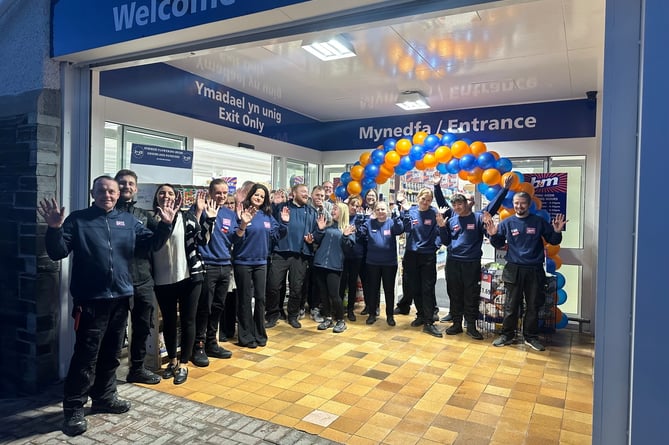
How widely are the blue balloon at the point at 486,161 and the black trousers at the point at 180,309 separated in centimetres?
335

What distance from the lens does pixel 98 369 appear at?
2.99 metres

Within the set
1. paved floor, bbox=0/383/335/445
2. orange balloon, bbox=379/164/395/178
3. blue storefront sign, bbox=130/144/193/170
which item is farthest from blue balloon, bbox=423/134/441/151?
paved floor, bbox=0/383/335/445

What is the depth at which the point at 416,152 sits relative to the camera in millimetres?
5688

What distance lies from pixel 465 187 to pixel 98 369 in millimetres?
5572

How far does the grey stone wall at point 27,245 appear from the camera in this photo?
3293mm

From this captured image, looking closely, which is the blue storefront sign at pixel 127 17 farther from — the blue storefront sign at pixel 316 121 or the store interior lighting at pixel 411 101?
the store interior lighting at pixel 411 101

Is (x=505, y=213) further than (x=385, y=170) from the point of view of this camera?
No

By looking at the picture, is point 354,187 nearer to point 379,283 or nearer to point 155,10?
point 379,283

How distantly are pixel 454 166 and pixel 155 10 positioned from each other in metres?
3.65

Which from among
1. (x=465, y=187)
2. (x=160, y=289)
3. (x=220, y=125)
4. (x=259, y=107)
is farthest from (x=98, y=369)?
(x=465, y=187)

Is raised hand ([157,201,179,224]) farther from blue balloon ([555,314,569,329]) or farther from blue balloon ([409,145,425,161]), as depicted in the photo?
blue balloon ([555,314,569,329])

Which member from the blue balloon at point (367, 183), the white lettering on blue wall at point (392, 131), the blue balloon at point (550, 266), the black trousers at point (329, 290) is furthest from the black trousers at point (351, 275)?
the white lettering on blue wall at point (392, 131)

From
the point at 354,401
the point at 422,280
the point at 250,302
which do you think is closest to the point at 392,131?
the point at 422,280

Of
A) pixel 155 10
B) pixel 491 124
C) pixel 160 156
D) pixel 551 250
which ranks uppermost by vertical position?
pixel 491 124
